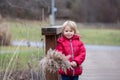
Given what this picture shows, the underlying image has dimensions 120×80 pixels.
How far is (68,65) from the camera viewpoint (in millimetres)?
5789

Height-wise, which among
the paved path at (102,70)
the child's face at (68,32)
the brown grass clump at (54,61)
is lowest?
the paved path at (102,70)

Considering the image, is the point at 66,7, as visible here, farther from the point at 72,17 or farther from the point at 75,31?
the point at 75,31

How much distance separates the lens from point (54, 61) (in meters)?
5.73

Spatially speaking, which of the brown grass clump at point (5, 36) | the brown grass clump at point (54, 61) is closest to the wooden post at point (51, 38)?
the brown grass clump at point (54, 61)

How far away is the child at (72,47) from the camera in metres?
6.07

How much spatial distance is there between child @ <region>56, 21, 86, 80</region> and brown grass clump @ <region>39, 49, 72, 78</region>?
29cm

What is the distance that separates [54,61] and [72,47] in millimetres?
467

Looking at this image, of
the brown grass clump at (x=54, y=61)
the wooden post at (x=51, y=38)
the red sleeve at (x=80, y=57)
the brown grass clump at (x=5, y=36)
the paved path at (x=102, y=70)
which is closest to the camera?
the brown grass clump at (x=54, y=61)

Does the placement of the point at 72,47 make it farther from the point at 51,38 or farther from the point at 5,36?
the point at 5,36

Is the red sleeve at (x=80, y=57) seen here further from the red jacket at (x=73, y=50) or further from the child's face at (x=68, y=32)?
the child's face at (x=68, y=32)

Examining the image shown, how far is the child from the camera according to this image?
6.07 metres

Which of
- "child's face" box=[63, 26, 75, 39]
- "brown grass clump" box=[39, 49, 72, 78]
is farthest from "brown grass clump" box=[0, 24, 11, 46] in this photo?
"brown grass clump" box=[39, 49, 72, 78]

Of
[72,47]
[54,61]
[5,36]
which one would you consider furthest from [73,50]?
[5,36]

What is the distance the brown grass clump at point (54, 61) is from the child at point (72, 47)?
287 mm
